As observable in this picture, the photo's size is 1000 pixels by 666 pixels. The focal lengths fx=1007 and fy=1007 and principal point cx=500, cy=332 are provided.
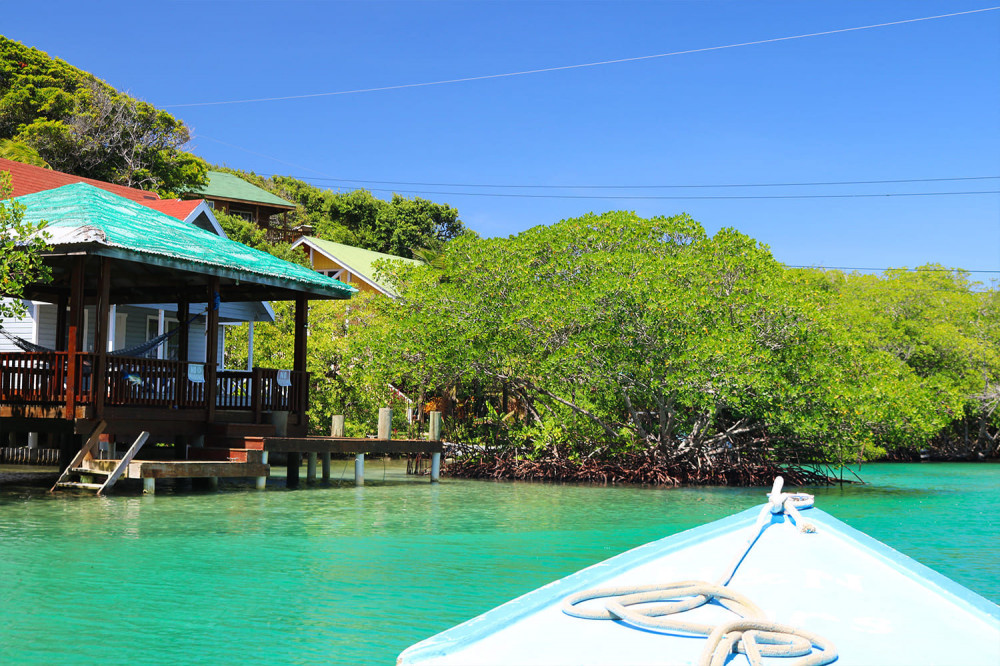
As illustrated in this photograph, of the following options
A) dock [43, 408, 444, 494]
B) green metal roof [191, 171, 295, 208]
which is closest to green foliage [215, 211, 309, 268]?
green metal roof [191, 171, 295, 208]

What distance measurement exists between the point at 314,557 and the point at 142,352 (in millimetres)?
7925

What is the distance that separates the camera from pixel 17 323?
846 inches

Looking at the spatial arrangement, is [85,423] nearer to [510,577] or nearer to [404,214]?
[510,577]

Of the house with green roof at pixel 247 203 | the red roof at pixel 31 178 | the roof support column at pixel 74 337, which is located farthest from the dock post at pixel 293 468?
the house with green roof at pixel 247 203

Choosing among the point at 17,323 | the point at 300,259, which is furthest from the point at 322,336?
the point at 300,259

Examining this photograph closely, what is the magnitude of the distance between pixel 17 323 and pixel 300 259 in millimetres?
16689

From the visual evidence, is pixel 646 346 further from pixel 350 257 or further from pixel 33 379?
pixel 350 257

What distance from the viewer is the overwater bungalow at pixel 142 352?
15.1m

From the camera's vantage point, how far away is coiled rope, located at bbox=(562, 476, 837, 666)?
3.73 meters

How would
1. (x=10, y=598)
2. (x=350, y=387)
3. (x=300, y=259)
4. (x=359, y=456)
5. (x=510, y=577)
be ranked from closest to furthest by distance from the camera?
(x=10, y=598)
(x=510, y=577)
(x=359, y=456)
(x=350, y=387)
(x=300, y=259)

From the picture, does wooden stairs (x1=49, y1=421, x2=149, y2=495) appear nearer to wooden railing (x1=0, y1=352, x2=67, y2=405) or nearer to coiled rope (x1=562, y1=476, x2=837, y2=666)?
wooden railing (x1=0, y1=352, x2=67, y2=405)

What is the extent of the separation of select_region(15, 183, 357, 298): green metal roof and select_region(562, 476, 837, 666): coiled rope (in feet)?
38.6

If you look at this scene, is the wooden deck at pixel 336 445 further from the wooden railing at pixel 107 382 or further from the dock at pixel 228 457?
the wooden railing at pixel 107 382

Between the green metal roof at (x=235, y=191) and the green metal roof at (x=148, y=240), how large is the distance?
2995cm
